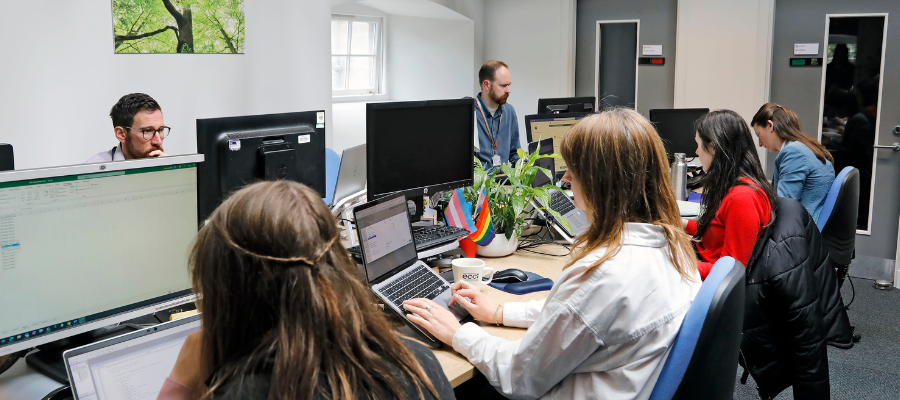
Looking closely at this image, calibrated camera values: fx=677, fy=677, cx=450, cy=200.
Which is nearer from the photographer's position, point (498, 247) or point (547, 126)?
point (498, 247)

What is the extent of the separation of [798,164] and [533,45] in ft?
10.3

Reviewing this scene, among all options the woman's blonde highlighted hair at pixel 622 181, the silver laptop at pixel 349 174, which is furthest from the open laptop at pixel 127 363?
the silver laptop at pixel 349 174

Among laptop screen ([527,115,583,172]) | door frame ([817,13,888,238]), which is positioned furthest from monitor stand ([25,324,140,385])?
door frame ([817,13,888,238])

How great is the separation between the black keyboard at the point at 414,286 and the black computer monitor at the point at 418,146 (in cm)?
29

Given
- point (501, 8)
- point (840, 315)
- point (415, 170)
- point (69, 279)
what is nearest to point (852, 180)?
point (840, 315)

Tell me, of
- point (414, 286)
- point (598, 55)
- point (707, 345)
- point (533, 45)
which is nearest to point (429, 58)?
point (533, 45)

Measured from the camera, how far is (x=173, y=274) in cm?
138

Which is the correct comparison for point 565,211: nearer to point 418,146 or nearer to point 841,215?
point 418,146

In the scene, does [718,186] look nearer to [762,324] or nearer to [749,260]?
[749,260]

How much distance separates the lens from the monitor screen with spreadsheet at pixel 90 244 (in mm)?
1143

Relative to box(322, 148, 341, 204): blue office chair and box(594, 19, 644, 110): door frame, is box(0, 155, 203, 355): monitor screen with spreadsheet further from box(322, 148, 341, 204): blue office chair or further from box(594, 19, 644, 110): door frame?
box(594, 19, 644, 110): door frame

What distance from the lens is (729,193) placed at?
229 cm

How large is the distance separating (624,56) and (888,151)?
209 centimetres

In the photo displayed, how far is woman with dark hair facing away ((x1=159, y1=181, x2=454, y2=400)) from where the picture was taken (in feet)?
2.74
